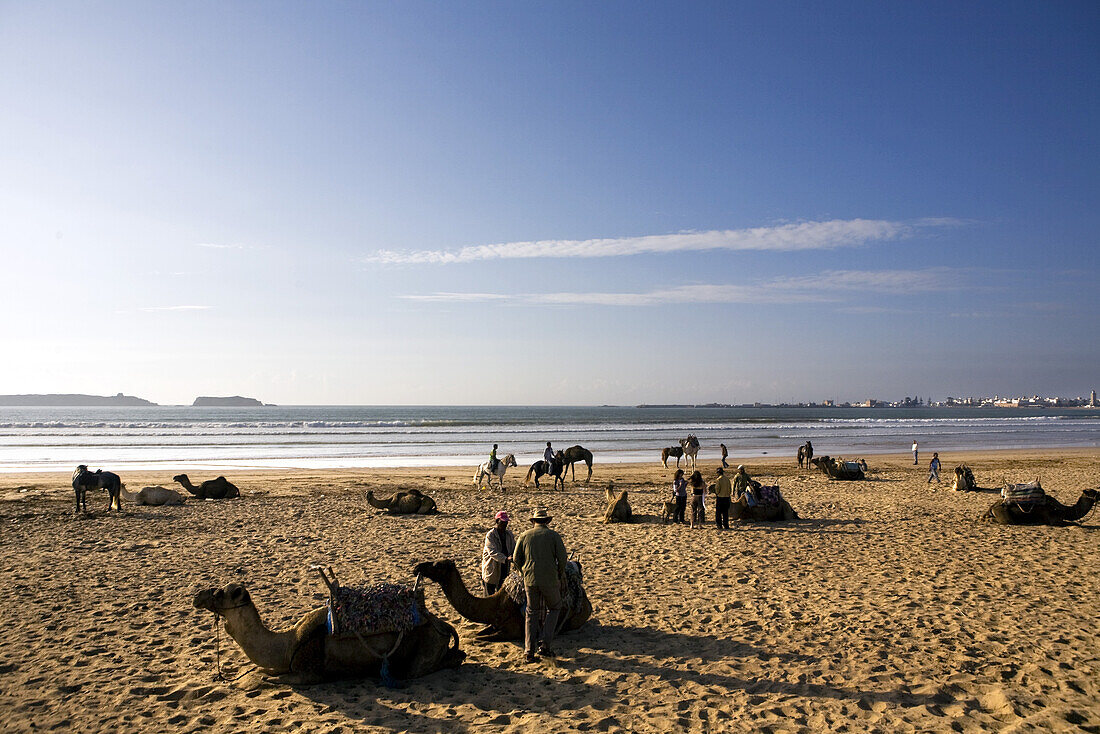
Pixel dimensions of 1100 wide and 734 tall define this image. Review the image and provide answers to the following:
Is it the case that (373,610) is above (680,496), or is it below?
above

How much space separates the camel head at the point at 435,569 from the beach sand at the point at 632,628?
1.00 m

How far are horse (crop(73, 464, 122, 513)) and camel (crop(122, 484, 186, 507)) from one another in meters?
0.34

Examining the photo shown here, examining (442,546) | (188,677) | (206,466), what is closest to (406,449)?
(206,466)

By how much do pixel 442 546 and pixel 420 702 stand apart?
708cm

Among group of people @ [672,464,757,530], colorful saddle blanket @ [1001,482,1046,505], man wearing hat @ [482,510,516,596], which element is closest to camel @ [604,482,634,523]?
group of people @ [672,464,757,530]

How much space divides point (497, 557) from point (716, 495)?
26.3ft

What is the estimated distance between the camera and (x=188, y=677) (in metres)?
6.64

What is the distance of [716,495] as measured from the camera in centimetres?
1488

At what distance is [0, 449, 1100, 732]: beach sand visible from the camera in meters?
5.91

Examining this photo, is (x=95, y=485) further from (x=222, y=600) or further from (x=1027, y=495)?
(x=1027, y=495)

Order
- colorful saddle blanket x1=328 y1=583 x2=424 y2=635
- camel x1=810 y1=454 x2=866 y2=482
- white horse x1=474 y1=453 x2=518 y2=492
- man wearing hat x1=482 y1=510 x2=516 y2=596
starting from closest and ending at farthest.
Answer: colorful saddle blanket x1=328 y1=583 x2=424 y2=635, man wearing hat x1=482 y1=510 x2=516 y2=596, white horse x1=474 y1=453 x2=518 y2=492, camel x1=810 y1=454 x2=866 y2=482

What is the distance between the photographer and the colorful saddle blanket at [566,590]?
7.64 m

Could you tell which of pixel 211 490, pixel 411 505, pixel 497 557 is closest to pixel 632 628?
pixel 497 557

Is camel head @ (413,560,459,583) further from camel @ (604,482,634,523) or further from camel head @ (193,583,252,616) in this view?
camel @ (604,482,634,523)
